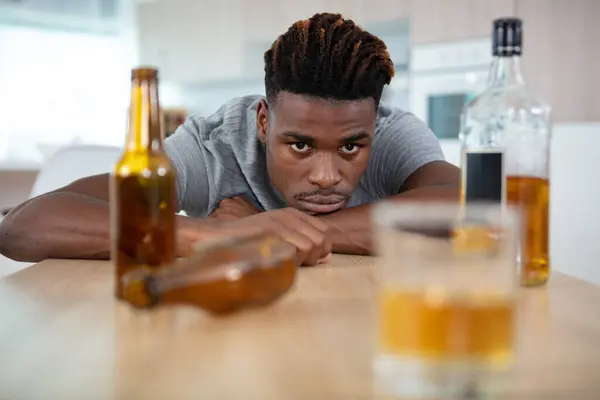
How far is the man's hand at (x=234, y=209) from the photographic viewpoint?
4.56 feet

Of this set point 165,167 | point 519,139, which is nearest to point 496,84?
point 519,139

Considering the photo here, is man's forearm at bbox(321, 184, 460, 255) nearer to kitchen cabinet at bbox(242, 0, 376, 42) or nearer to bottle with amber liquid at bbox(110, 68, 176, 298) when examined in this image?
bottle with amber liquid at bbox(110, 68, 176, 298)

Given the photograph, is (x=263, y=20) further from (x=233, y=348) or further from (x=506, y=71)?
(x=233, y=348)

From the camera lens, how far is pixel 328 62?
4.31 ft

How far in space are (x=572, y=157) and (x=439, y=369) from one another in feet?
8.85

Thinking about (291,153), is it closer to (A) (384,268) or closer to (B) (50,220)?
(B) (50,220)

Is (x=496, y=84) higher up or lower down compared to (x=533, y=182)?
higher up

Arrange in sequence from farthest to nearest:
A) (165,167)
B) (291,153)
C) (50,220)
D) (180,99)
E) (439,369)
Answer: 1. (180,99)
2. (291,153)
3. (50,220)
4. (165,167)
5. (439,369)

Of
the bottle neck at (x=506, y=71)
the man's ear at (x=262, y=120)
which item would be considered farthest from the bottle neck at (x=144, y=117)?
the man's ear at (x=262, y=120)

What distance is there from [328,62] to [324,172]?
220 mm

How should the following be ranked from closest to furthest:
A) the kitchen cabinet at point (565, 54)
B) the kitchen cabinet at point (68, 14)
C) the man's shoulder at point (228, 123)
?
the man's shoulder at point (228, 123), the kitchen cabinet at point (565, 54), the kitchen cabinet at point (68, 14)

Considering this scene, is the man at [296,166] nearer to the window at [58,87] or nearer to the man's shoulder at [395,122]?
the man's shoulder at [395,122]

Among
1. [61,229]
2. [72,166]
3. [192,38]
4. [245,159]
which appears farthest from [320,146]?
[192,38]

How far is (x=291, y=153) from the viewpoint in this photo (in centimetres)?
134
